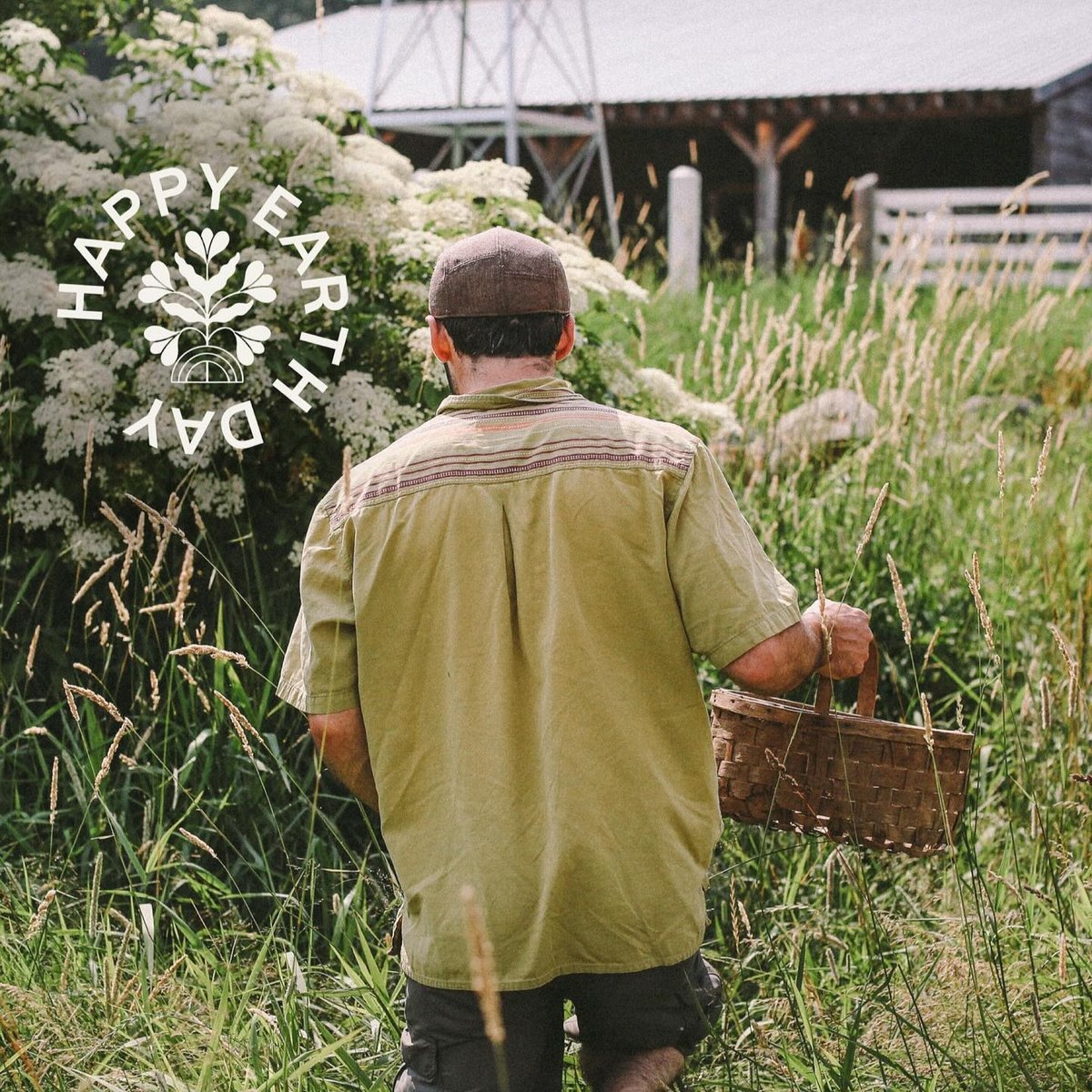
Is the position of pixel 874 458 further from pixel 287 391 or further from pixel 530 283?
pixel 530 283

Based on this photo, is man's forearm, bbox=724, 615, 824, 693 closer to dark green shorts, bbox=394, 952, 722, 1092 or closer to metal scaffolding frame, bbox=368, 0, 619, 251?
dark green shorts, bbox=394, 952, 722, 1092

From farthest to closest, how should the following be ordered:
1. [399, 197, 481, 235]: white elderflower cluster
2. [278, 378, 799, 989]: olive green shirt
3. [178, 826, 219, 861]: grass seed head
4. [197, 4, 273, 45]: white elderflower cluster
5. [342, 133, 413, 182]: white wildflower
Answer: [197, 4, 273, 45]: white elderflower cluster, [342, 133, 413, 182]: white wildflower, [399, 197, 481, 235]: white elderflower cluster, [178, 826, 219, 861]: grass seed head, [278, 378, 799, 989]: olive green shirt

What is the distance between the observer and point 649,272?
1006 centimetres

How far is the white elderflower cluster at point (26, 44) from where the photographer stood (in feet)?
15.3

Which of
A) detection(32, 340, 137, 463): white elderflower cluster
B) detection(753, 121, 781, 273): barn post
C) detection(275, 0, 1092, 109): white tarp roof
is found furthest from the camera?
detection(753, 121, 781, 273): barn post

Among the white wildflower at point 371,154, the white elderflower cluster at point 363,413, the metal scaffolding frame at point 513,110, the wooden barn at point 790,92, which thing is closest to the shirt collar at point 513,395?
the white elderflower cluster at point 363,413

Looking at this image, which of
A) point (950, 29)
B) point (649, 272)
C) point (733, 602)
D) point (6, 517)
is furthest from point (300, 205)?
point (950, 29)

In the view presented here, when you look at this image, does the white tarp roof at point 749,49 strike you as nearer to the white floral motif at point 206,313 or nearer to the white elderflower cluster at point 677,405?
the white elderflower cluster at point 677,405

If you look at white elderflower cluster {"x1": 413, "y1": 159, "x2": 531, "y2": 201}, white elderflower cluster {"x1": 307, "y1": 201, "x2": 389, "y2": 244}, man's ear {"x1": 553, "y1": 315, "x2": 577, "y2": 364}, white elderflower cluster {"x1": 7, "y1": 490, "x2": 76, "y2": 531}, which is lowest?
white elderflower cluster {"x1": 7, "y1": 490, "x2": 76, "y2": 531}

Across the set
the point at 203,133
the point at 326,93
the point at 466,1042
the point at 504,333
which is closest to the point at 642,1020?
the point at 466,1042

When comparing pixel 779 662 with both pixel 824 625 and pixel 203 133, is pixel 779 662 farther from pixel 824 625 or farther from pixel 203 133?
pixel 203 133

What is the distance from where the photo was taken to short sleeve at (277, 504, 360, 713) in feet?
7.71

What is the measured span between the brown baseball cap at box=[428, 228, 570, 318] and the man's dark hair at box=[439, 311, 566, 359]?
0.01m

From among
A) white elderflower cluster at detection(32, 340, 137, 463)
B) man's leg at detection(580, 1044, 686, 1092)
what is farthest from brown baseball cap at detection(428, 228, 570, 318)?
white elderflower cluster at detection(32, 340, 137, 463)
